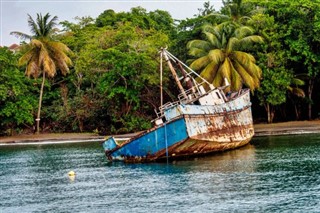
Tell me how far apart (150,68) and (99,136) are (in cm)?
790

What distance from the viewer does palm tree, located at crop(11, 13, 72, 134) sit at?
58.6 metres

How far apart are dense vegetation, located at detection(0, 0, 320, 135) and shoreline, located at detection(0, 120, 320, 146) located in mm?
1781

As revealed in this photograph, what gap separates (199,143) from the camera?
33.5 m

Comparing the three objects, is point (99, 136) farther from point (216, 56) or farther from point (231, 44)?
point (231, 44)

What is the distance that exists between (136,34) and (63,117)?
11.3m

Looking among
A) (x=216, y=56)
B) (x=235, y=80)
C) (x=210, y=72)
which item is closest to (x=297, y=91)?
(x=235, y=80)

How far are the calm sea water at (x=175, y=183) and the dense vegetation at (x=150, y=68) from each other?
1329cm

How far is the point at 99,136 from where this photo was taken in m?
53.5

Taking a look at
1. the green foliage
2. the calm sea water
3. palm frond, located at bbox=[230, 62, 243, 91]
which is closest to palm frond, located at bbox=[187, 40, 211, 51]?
palm frond, located at bbox=[230, 62, 243, 91]

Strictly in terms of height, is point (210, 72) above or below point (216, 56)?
below

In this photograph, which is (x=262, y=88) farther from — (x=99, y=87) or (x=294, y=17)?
(x=99, y=87)

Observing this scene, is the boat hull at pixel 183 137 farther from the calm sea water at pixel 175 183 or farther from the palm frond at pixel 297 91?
the palm frond at pixel 297 91

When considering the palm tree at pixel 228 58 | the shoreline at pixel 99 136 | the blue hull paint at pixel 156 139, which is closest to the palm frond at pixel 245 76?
the palm tree at pixel 228 58

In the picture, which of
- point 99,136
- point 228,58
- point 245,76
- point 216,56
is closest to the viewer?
point 216,56
